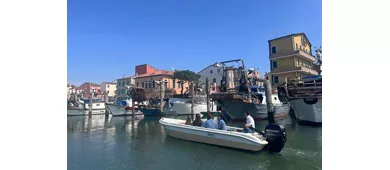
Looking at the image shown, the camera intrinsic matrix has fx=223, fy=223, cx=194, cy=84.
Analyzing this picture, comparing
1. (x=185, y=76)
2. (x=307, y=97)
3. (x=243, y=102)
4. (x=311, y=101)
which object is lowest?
(x=243, y=102)

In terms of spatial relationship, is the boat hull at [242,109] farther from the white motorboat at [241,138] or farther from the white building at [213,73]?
the white building at [213,73]

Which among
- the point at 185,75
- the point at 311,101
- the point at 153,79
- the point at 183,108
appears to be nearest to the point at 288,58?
the point at 311,101

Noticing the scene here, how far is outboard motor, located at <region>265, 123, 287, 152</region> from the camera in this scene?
834 cm

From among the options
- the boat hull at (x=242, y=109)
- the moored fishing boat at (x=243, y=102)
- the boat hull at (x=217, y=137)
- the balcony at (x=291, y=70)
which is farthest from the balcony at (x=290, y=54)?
the boat hull at (x=217, y=137)

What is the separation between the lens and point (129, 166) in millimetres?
7863

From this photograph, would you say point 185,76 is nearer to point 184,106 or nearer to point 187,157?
point 184,106

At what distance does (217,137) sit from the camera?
966cm

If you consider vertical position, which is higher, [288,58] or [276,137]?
[288,58]

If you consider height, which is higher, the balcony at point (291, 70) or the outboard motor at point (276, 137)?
the balcony at point (291, 70)

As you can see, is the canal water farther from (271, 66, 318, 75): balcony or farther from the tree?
the tree

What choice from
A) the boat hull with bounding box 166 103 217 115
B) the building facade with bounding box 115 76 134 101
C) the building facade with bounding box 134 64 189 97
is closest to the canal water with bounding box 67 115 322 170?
the boat hull with bounding box 166 103 217 115

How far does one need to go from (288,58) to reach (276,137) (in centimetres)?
2168

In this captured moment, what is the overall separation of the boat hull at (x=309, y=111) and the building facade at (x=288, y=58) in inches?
369

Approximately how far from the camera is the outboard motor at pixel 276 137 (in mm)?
8344
